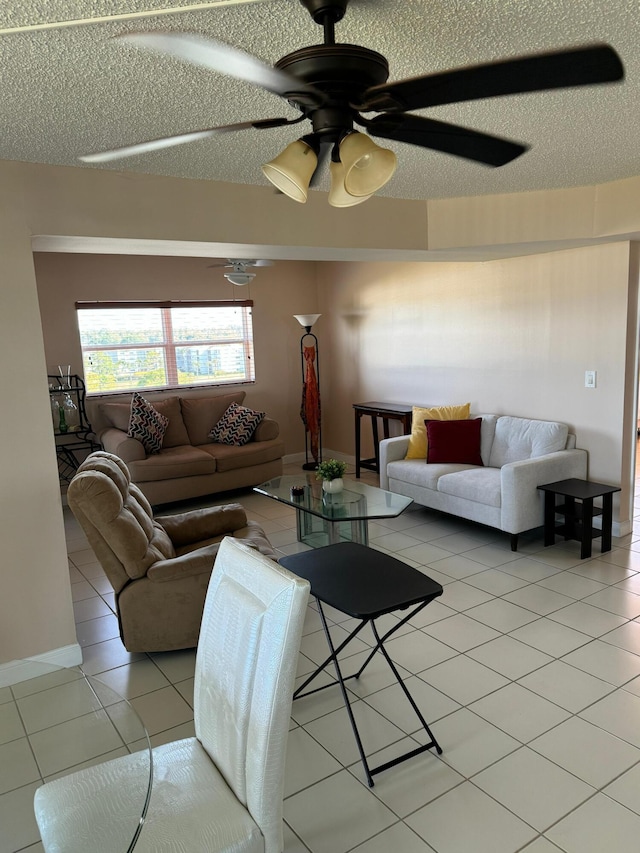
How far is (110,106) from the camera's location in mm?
2064

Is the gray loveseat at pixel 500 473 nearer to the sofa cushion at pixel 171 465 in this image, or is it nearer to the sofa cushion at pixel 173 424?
the sofa cushion at pixel 171 465

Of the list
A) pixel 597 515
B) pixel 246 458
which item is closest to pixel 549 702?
pixel 597 515

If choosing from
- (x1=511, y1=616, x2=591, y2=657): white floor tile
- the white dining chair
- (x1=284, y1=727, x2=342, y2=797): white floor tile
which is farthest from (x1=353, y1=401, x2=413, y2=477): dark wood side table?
the white dining chair

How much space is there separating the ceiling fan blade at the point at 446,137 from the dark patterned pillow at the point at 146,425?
172 inches

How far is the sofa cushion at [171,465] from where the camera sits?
526 centimetres

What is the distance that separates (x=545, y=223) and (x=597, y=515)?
199 centimetres

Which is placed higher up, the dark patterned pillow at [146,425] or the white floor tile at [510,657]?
the dark patterned pillow at [146,425]

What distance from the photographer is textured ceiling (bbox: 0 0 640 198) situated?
58.6 inches

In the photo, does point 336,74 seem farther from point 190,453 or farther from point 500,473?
point 190,453

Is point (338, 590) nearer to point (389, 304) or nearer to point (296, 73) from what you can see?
point (296, 73)

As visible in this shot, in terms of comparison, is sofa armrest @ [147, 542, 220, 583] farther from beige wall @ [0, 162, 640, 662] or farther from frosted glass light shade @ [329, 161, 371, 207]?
frosted glass light shade @ [329, 161, 371, 207]

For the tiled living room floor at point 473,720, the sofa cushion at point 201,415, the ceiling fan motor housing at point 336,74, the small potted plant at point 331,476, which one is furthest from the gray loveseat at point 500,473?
the ceiling fan motor housing at point 336,74

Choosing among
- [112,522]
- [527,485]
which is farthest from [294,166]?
[527,485]

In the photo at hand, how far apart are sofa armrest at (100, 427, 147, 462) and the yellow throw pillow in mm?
2318
